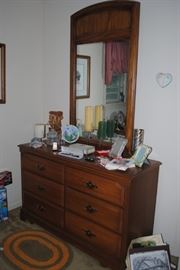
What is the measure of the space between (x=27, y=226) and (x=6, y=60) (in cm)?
166

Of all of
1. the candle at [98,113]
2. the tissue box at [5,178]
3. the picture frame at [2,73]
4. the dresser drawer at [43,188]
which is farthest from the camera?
the tissue box at [5,178]

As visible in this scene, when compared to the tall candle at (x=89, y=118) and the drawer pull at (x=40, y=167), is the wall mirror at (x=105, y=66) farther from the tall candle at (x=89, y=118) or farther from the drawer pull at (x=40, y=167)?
the drawer pull at (x=40, y=167)

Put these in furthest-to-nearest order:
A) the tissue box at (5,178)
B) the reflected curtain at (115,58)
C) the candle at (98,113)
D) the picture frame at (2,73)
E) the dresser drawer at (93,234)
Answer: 1. the tissue box at (5,178)
2. the picture frame at (2,73)
3. the candle at (98,113)
4. the reflected curtain at (115,58)
5. the dresser drawer at (93,234)

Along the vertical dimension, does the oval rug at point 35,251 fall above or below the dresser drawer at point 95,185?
below

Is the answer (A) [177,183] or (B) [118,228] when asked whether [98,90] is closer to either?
(A) [177,183]

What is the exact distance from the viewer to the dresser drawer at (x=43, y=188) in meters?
2.35

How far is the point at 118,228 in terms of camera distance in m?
1.96

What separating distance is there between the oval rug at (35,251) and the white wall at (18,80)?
619mm

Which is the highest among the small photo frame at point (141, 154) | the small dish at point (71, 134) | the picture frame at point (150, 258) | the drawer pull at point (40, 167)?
the small dish at point (71, 134)

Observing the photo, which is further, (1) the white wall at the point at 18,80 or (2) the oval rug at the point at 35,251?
(1) the white wall at the point at 18,80

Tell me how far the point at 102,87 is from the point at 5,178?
136 centimetres

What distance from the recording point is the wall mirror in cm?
221

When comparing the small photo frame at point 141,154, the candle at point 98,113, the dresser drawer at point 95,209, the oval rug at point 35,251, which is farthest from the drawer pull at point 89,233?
the candle at point 98,113

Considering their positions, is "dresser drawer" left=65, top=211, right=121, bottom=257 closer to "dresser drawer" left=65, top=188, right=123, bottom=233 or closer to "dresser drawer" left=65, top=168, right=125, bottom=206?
"dresser drawer" left=65, top=188, right=123, bottom=233
